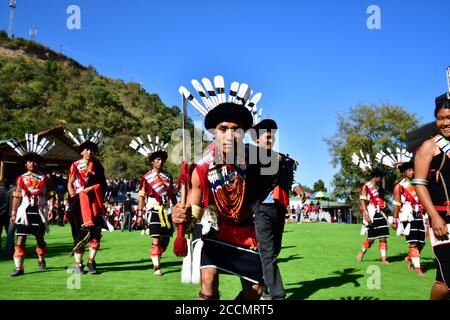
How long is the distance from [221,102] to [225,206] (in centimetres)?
111

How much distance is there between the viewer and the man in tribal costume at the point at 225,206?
3.81 meters

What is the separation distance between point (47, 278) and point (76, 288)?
1353 mm

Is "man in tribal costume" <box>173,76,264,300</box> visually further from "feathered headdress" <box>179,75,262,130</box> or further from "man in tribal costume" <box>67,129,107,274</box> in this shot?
"man in tribal costume" <box>67,129,107,274</box>

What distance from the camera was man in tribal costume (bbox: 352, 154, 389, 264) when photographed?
10.5 metres

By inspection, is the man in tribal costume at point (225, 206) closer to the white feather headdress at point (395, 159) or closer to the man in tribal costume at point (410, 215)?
the man in tribal costume at point (410, 215)

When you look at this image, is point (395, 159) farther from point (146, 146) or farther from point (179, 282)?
point (179, 282)

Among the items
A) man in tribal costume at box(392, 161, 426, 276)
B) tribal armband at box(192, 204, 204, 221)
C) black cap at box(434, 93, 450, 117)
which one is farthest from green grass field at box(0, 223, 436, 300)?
black cap at box(434, 93, 450, 117)

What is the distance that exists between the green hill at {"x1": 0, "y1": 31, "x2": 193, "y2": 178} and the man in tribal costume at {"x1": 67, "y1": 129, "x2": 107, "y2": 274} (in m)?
56.8

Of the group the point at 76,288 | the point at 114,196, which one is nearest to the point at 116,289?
the point at 76,288

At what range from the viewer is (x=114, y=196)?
1471 inches

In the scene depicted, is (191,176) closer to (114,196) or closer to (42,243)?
(42,243)

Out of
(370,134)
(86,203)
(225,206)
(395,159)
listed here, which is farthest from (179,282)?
(370,134)

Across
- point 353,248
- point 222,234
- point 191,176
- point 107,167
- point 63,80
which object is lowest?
point 353,248

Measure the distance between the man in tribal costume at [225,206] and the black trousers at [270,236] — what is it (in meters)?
1.65
